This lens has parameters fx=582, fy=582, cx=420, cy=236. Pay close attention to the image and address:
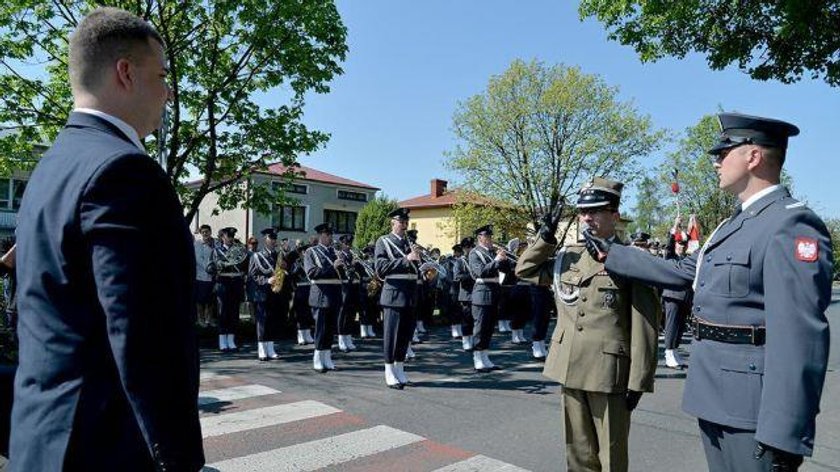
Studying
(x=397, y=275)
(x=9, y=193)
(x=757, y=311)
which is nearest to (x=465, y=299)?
(x=397, y=275)

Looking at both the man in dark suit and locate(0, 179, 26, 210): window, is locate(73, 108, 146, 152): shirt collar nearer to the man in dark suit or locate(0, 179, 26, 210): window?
the man in dark suit

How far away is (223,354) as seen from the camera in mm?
10883

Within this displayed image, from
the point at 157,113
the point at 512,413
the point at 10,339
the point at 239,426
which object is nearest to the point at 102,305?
the point at 157,113

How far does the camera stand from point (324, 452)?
517 cm

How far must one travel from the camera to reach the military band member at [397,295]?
8.20 metres

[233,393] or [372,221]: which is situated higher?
[372,221]

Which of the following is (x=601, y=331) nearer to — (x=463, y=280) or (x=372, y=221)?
(x=463, y=280)

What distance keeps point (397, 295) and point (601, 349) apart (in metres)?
4.93

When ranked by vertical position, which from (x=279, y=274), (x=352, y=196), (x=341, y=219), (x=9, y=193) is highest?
(x=352, y=196)

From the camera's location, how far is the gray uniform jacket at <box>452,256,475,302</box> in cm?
1313

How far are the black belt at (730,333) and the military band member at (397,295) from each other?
18.2 feet

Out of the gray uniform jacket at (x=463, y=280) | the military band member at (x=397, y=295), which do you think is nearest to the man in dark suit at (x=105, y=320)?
the military band member at (x=397, y=295)

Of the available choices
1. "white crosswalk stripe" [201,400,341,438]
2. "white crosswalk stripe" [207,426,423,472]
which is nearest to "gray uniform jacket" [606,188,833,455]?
"white crosswalk stripe" [207,426,423,472]

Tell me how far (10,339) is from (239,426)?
536cm
